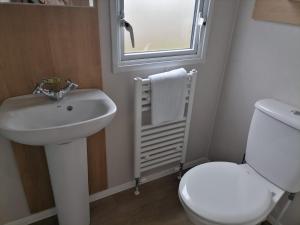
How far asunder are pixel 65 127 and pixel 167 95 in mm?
690

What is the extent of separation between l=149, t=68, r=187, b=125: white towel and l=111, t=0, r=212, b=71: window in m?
0.13

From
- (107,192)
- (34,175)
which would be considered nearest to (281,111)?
(107,192)

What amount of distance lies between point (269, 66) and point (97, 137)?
115cm

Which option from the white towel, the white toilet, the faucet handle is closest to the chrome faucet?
the faucet handle

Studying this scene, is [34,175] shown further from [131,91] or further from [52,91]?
[131,91]

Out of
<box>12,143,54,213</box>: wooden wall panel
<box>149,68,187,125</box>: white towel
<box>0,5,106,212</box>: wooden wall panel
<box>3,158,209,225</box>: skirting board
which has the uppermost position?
<box>0,5,106,212</box>: wooden wall panel

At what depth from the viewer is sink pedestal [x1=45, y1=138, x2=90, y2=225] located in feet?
3.72

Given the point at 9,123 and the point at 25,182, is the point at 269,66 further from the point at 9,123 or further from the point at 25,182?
the point at 25,182

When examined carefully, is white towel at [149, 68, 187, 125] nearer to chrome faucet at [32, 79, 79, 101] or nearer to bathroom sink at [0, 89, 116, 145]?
bathroom sink at [0, 89, 116, 145]

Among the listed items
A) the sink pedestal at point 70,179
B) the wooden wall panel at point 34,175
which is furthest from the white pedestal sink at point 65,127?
the wooden wall panel at point 34,175

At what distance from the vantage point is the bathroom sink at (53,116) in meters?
0.91

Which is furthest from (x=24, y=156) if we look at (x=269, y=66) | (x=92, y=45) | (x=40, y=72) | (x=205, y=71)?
(x=269, y=66)

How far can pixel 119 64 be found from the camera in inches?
52.0

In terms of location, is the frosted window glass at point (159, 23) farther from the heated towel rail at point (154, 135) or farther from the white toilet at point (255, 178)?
the white toilet at point (255, 178)
